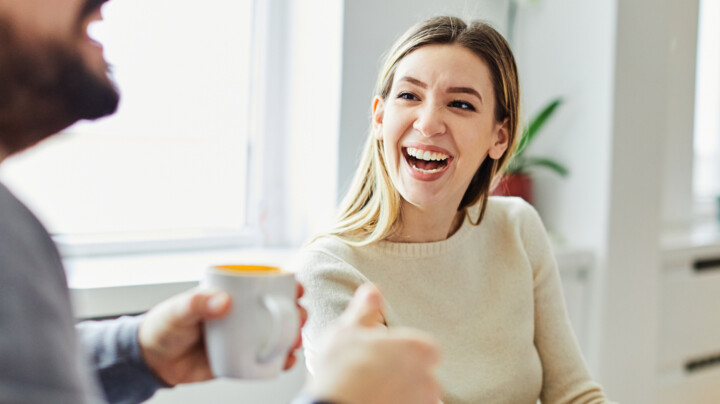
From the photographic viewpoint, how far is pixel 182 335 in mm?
744

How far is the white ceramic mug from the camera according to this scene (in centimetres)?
68

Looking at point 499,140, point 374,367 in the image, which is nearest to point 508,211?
point 499,140

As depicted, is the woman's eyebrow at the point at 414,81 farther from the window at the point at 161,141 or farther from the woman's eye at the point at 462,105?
the window at the point at 161,141

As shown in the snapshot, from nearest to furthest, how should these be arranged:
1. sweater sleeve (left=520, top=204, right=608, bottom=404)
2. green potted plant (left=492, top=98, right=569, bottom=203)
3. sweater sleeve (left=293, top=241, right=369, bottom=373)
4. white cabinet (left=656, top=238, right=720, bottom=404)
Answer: sweater sleeve (left=293, top=241, right=369, bottom=373)
sweater sleeve (left=520, top=204, right=608, bottom=404)
green potted plant (left=492, top=98, right=569, bottom=203)
white cabinet (left=656, top=238, right=720, bottom=404)

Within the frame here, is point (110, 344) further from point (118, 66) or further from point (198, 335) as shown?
point (118, 66)

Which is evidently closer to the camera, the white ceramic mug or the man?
the man

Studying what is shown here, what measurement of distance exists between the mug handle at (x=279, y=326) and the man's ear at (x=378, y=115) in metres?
0.77

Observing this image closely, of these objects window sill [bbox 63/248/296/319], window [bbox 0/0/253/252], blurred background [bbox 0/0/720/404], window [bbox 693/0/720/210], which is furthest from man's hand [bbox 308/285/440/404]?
window [bbox 693/0/720/210]

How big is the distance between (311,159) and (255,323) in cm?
137

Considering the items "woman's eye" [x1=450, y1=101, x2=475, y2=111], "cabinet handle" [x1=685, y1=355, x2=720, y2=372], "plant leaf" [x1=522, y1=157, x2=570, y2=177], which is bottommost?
"cabinet handle" [x1=685, y1=355, x2=720, y2=372]

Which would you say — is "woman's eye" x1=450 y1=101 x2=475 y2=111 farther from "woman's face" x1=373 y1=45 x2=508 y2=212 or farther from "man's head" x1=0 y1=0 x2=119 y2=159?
"man's head" x1=0 y1=0 x2=119 y2=159

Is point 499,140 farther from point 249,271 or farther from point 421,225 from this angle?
point 249,271

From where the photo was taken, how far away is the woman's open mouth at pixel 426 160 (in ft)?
4.37

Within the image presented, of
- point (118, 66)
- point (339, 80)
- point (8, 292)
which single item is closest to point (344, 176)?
point (339, 80)
